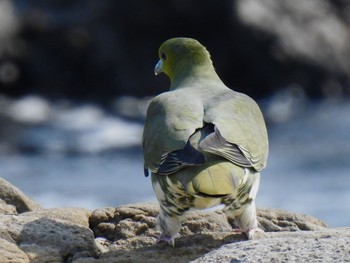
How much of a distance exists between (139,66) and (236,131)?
1329 cm

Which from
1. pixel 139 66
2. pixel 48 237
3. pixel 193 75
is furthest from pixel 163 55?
pixel 139 66

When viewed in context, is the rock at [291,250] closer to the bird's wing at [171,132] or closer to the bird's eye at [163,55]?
the bird's wing at [171,132]

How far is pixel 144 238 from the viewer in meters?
8.35

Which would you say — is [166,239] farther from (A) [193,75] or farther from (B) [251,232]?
(A) [193,75]

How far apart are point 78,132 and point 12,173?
196 cm

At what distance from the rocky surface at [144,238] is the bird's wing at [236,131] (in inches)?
21.7

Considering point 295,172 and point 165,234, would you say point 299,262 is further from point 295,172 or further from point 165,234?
point 295,172

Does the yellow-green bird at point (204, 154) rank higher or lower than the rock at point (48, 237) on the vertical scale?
higher

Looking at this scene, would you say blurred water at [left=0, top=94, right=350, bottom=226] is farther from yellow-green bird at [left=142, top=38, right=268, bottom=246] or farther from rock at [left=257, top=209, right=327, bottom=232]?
yellow-green bird at [left=142, top=38, right=268, bottom=246]

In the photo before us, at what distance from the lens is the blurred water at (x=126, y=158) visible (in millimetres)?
18016

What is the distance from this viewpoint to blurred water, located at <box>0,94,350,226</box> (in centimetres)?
1802

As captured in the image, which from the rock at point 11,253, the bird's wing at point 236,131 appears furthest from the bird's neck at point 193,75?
the rock at point 11,253

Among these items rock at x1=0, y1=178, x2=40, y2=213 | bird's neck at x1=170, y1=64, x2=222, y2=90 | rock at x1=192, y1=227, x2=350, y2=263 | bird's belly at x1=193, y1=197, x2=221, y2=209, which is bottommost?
rock at x1=192, y1=227, x2=350, y2=263

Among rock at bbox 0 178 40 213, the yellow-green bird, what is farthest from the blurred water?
rock at bbox 0 178 40 213
